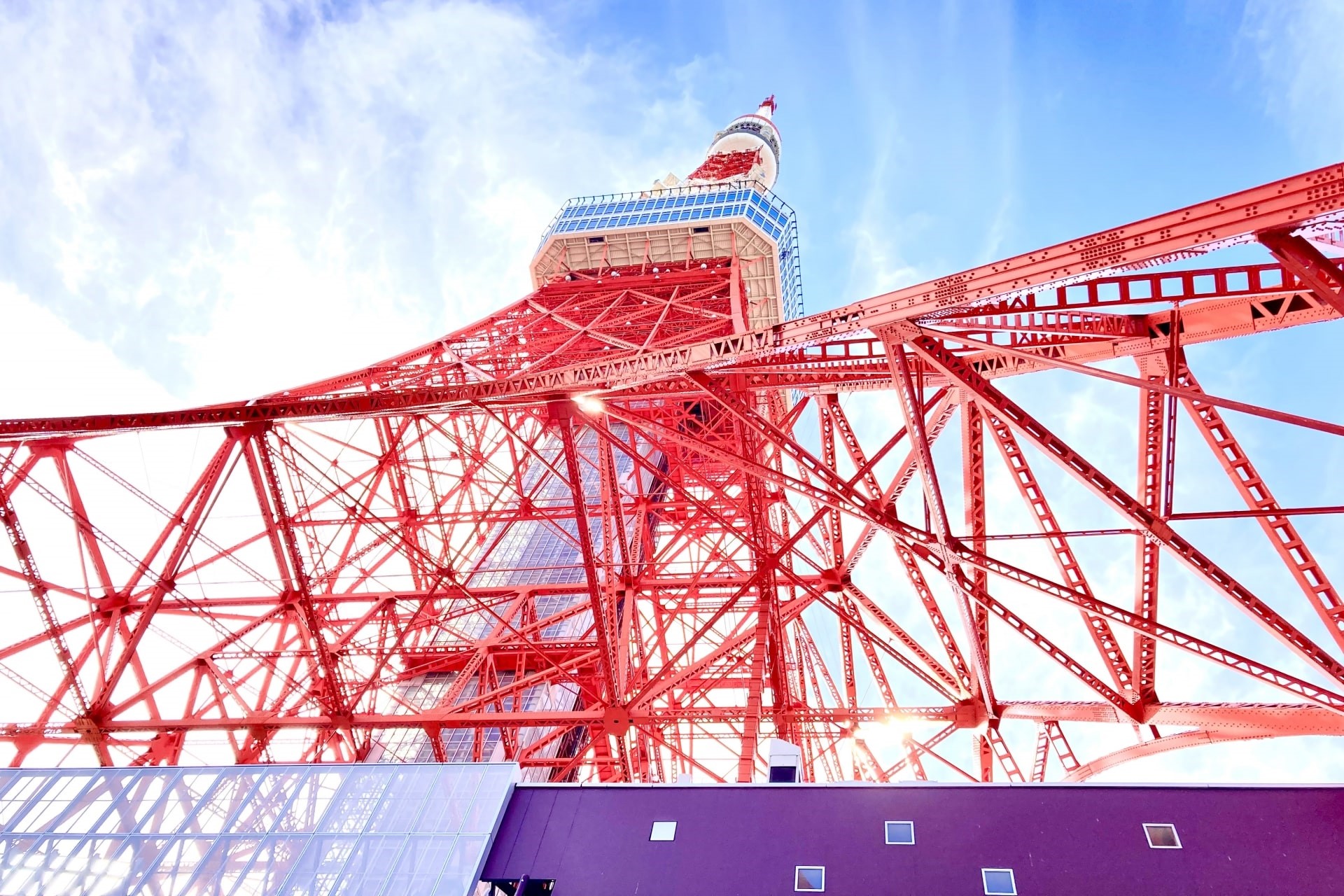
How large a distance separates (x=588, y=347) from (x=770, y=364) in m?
13.6

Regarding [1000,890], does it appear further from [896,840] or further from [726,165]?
[726,165]

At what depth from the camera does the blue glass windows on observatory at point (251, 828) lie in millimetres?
10312

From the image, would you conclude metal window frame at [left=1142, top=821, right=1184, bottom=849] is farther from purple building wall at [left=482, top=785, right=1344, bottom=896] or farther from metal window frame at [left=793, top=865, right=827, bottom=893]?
metal window frame at [left=793, top=865, right=827, bottom=893]

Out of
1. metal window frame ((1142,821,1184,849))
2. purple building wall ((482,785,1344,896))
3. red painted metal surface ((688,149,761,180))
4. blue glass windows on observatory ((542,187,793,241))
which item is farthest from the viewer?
red painted metal surface ((688,149,761,180))

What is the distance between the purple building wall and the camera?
8.70 m

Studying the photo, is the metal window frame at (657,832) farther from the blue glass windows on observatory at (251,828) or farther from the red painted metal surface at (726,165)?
the red painted metal surface at (726,165)

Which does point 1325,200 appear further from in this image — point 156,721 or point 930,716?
point 156,721

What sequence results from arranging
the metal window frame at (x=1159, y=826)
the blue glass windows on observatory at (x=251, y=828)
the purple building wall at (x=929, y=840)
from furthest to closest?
the blue glass windows on observatory at (x=251, y=828), the metal window frame at (x=1159, y=826), the purple building wall at (x=929, y=840)

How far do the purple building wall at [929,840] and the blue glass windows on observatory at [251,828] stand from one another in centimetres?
71

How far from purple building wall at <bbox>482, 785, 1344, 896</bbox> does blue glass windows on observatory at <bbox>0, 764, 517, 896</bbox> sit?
0.71 meters

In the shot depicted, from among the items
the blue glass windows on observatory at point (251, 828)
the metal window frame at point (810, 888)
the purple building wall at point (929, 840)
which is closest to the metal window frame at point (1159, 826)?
the purple building wall at point (929, 840)

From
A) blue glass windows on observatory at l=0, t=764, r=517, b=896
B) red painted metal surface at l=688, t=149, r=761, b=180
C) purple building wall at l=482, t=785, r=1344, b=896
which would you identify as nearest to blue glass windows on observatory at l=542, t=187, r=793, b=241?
red painted metal surface at l=688, t=149, r=761, b=180

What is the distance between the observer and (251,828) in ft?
36.3

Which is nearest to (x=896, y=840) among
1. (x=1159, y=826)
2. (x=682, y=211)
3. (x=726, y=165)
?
(x=1159, y=826)
